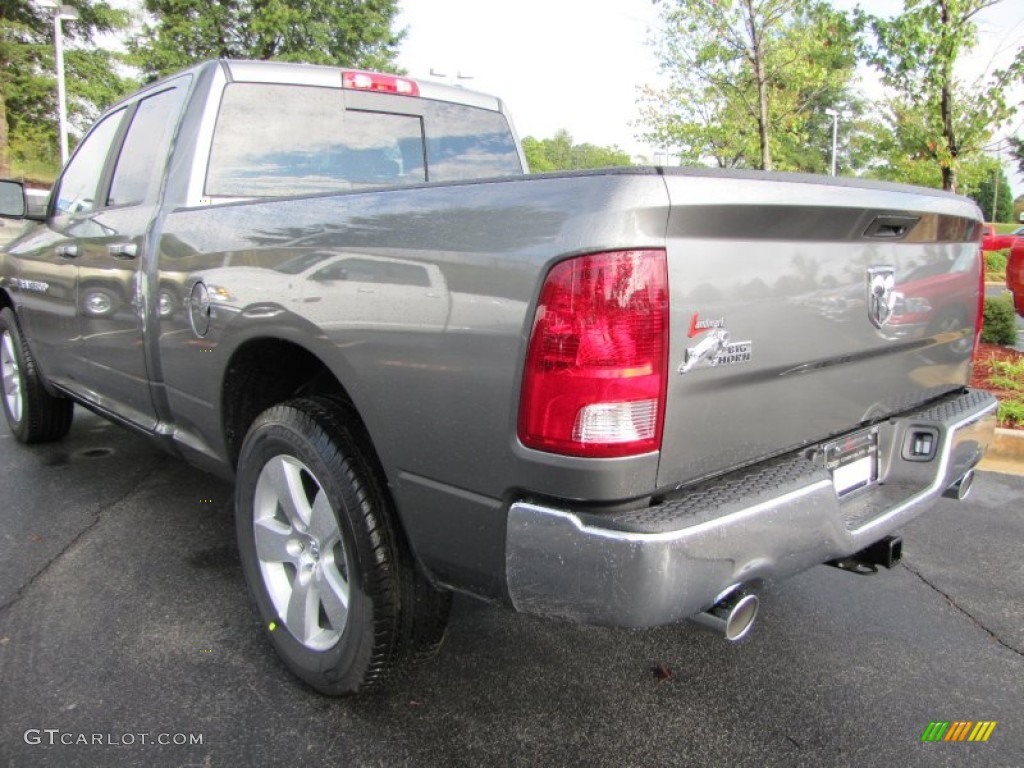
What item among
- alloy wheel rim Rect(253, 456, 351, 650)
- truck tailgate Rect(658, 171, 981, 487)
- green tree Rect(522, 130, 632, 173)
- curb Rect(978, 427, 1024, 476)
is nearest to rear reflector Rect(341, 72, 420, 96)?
alloy wheel rim Rect(253, 456, 351, 650)

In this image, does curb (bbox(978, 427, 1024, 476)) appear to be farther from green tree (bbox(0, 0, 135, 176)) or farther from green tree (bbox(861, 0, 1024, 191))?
green tree (bbox(0, 0, 135, 176))

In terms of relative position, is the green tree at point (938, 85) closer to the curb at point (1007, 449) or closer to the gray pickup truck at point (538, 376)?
the curb at point (1007, 449)

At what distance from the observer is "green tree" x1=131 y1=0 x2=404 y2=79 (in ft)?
92.4

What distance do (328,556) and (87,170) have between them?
3004 millimetres

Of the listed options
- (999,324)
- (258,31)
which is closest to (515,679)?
(999,324)

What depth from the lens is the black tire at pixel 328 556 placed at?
2.06 m

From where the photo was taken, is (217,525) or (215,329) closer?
(215,329)

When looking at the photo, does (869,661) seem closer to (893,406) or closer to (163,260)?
(893,406)

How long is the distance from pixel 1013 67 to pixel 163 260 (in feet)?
28.0

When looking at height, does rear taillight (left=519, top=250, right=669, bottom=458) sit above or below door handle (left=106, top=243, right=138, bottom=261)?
below

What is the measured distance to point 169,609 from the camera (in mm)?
2883

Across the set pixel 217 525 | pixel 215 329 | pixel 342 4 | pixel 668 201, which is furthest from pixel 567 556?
pixel 342 4

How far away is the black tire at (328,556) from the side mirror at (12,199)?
274 cm

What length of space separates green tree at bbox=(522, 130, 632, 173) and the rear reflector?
2203 inches
